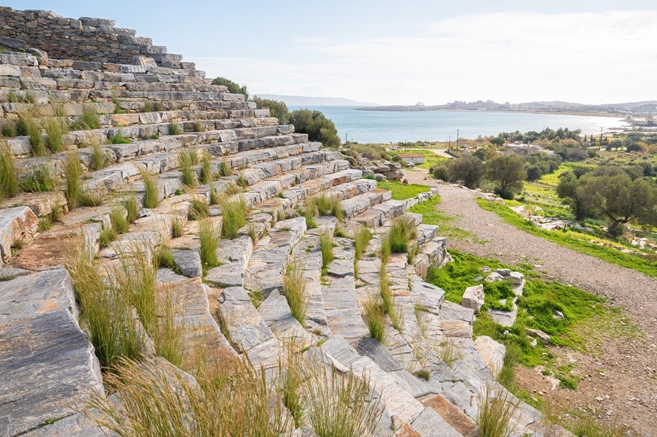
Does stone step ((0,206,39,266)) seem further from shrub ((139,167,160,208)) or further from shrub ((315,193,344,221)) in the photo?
shrub ((315,193,344,221))

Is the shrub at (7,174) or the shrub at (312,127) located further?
the shrub at (312,127)

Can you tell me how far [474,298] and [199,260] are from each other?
212 inches

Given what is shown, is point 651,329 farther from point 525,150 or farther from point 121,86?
point 525,150

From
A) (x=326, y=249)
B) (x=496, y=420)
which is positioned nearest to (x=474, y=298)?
(x=326, y=249)

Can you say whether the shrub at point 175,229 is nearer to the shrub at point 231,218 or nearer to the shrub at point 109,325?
the shrub at point 231,218

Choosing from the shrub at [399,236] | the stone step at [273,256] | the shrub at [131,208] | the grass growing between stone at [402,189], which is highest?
the shrub at [131,208]

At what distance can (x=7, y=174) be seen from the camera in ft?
15.1

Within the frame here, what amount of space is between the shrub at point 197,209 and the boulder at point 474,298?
4.85m

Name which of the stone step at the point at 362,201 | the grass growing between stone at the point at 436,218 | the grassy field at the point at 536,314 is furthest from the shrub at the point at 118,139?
the grass growing between stone at the point at 436,218

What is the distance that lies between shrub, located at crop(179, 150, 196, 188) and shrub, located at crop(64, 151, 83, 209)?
6.53 feet

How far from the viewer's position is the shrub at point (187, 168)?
7000 millimetres

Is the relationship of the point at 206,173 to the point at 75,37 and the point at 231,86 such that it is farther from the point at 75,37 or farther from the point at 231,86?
the point at 231,86

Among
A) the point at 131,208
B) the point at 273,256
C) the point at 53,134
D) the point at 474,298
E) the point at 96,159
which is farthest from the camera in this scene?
the point at 474,298

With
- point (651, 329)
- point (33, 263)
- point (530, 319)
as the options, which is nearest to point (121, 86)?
point (33, 263)
